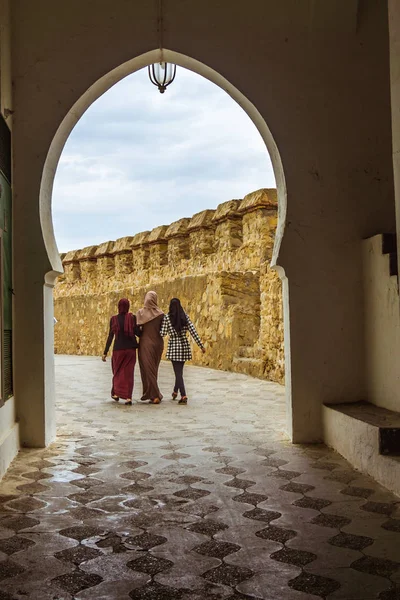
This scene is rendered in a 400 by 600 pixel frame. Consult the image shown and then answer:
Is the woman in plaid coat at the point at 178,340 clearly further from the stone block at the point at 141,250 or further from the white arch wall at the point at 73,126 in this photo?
the stone block at the point at 141,250

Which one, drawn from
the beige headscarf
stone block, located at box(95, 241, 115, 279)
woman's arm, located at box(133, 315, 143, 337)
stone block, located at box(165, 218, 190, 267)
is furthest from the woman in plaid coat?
stone block, located at box(95, 241, 115, 279)

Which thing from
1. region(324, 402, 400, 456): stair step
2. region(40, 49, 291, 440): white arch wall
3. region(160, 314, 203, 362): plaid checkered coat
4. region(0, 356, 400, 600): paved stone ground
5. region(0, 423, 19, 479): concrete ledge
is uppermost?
region(40, 49, 291, 440): white arch wall

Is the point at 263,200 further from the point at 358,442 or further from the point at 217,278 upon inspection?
the point at 358,442

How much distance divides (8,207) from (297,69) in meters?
2.62

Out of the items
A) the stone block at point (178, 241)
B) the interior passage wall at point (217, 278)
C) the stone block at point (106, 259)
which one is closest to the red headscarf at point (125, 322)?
the interior passage wall at point (217, 278)

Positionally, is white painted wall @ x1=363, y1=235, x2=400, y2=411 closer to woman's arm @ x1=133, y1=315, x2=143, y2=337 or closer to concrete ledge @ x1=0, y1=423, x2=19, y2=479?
concrete ledge @ x1=0, y1=423, x2=19, y2=479

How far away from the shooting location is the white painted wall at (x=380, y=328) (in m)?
4.65

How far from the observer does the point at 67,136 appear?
17.9 feet

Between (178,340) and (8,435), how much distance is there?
3876 millimetres

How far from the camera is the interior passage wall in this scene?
34.7 feet

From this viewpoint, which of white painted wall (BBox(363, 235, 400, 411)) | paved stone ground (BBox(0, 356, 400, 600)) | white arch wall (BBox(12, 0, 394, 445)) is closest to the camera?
paved stone ground (BBox(0, 356, 400, 600))

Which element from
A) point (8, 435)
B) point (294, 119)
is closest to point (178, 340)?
point (294, 119)

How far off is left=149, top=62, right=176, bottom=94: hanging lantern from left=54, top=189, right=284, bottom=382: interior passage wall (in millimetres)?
4673

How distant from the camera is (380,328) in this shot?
4.96 m
